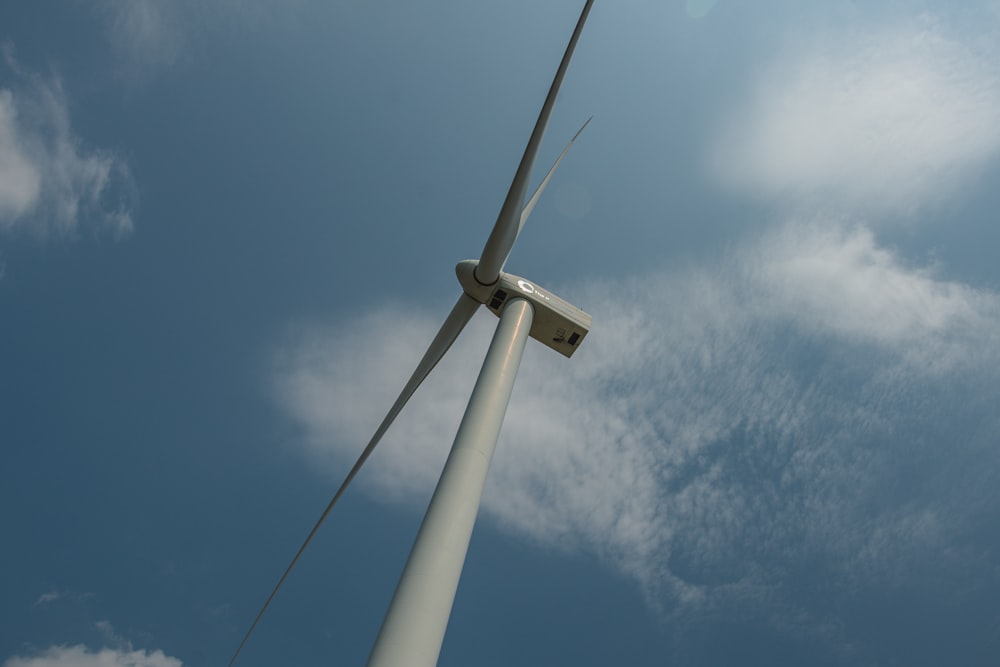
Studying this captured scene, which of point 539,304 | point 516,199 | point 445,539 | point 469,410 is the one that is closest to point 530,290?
point 539,304

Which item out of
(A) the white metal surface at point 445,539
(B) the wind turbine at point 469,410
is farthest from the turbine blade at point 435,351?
(A) the white metal surface at point 445,539

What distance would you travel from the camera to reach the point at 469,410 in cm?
1348

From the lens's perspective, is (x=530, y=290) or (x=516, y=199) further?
(x=530, y=290)

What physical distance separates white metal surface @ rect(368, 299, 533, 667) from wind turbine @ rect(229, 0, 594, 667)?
2 cm

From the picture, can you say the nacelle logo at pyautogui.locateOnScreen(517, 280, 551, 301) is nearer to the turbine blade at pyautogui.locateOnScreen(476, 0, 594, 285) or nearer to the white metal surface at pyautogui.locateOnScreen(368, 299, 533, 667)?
the turbine blade at pyautogui.locateOnScreen(476, 0, 594, 285)

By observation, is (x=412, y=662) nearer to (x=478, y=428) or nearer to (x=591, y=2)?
(x=478, y=428)

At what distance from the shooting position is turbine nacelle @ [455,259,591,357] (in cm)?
1977

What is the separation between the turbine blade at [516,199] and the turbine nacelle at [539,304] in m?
0.50

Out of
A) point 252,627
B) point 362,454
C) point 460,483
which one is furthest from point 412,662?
point 252,627

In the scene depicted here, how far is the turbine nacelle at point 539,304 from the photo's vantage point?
19.8 m

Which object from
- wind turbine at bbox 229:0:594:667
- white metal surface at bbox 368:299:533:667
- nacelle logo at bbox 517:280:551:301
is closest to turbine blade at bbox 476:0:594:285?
wind turbine at bbox 229:0:594:667

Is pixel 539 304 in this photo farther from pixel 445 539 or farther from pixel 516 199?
pixel 445 539

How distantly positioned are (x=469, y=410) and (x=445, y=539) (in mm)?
3623

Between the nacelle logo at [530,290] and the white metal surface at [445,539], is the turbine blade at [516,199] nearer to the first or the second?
the nacelle logo at [530,290]
